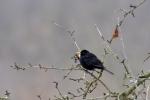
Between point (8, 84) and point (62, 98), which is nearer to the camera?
point (62, 98)

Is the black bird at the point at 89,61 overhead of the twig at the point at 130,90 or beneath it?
overhead

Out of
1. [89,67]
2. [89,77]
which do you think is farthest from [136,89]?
[89,67]

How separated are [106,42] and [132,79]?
65cm

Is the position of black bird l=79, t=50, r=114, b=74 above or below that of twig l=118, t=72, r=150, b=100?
above

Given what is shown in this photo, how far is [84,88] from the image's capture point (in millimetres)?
7559

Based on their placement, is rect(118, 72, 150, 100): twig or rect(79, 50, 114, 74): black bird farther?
rect(79, 50, 114, 74): black bird

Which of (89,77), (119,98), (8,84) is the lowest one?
(119,98)

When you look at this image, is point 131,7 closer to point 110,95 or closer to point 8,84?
point 110,95

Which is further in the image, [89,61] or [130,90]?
[89,61]

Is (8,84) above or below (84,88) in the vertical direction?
above

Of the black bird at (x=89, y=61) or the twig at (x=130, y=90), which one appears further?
the black bird at (x=89, y=61)

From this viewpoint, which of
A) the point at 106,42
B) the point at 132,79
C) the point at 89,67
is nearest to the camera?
the point at 132,79

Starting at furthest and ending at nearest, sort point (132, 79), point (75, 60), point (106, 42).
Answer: point (75, 60), point (106, 42), point (132, 79)

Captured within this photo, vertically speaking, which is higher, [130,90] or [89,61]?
[89,61]
